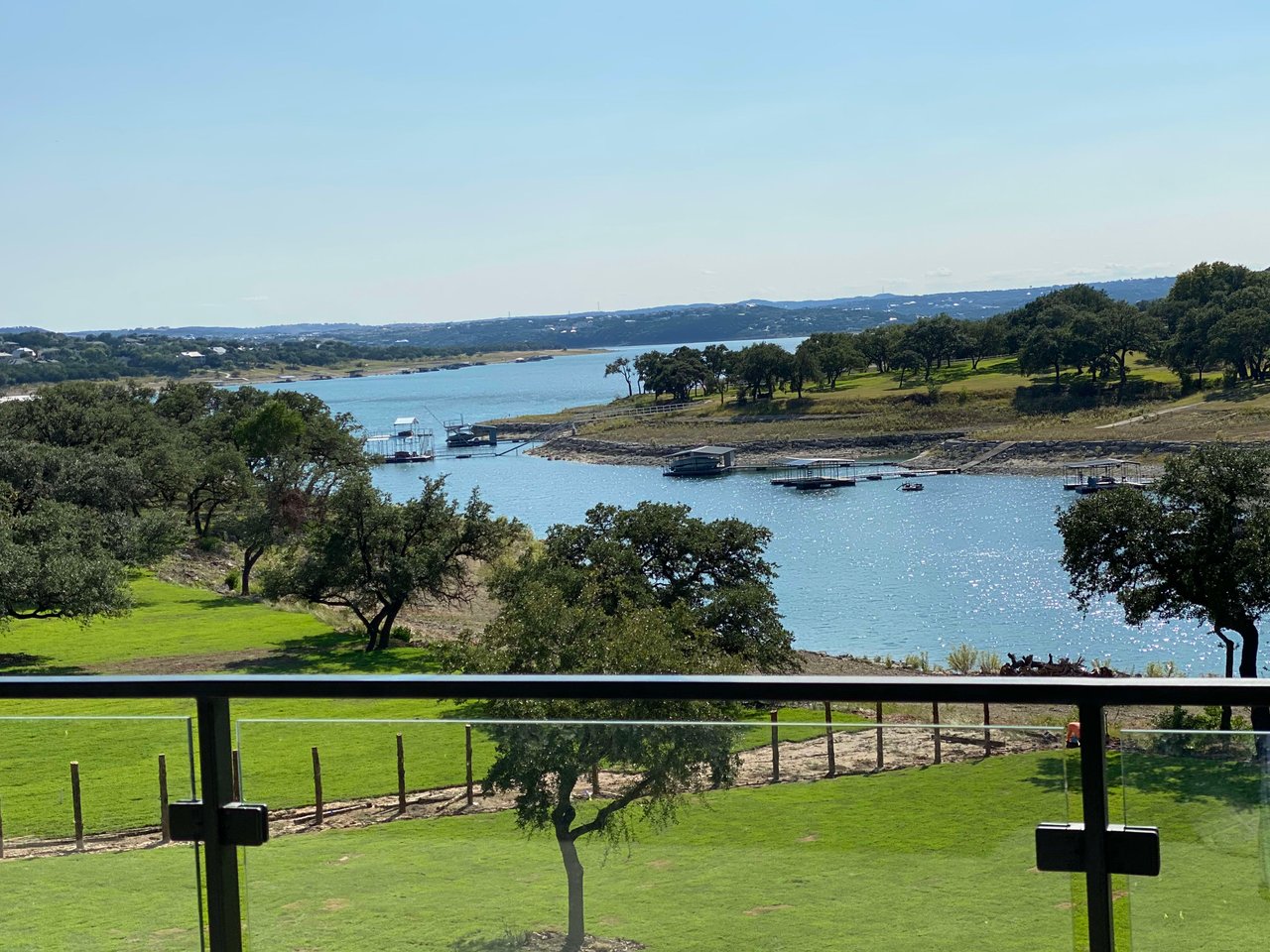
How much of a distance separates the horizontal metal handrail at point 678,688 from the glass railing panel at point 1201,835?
4.2 inches

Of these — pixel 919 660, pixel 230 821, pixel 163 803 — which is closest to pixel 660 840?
pixel 230 821

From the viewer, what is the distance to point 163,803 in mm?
2059

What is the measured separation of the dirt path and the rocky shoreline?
6110 cm

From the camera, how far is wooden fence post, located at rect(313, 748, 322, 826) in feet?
→ 6.76

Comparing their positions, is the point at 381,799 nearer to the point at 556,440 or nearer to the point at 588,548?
the point at 588,548

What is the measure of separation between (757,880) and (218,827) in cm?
87

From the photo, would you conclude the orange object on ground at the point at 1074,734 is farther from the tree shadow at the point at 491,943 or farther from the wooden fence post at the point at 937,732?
the tree shadow at the point at 491,943

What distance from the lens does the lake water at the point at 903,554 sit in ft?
104

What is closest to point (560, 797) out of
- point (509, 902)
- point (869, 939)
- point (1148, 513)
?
point (509, 902)

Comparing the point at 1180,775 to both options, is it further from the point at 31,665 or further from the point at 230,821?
the point at 31,665

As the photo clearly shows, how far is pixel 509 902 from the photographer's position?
1.98 metres

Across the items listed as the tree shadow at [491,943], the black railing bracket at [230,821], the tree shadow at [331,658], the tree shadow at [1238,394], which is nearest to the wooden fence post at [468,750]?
the tree shadow at [491,943]

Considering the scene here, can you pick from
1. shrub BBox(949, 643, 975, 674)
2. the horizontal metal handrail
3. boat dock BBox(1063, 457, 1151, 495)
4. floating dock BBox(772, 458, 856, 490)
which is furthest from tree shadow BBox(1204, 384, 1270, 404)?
the horizontal metal handrail

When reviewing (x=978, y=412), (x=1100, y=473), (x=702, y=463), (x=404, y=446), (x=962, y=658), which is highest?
(x=978, y=412)
